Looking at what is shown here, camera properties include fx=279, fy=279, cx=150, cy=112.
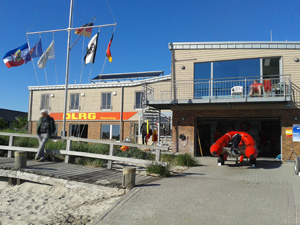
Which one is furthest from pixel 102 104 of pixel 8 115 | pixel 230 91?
pixel 8 115

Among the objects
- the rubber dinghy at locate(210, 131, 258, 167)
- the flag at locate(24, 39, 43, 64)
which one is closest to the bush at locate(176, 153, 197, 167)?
the rubber dinghy at locate(210, 131, 258, 167)

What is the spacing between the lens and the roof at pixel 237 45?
14.9 metres

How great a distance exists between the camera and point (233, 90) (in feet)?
49.5

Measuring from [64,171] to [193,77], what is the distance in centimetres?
995

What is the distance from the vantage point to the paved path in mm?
5336

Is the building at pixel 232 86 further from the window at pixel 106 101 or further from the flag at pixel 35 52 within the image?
the window at pixel 106 101

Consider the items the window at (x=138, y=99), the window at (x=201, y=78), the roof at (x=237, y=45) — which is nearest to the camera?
the roof at (x=237, y=45)

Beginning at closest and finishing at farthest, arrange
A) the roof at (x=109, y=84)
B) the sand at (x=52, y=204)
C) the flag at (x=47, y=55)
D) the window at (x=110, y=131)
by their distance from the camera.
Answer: the sand at (x=52, y=204) < the flag at (x=47, y=55) < the roof at (x=109, y=84) < the window at (x=110, y=131)

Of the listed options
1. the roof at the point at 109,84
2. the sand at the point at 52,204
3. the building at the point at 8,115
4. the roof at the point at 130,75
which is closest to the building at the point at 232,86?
the roof at the point at 109,84

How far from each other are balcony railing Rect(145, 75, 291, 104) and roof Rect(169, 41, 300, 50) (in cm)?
169

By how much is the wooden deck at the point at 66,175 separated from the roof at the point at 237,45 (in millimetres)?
9724

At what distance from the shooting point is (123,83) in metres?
25.1

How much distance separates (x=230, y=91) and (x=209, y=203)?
10.4m

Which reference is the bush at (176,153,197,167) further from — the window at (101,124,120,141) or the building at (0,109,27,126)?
the building at (0,109,27,126)
